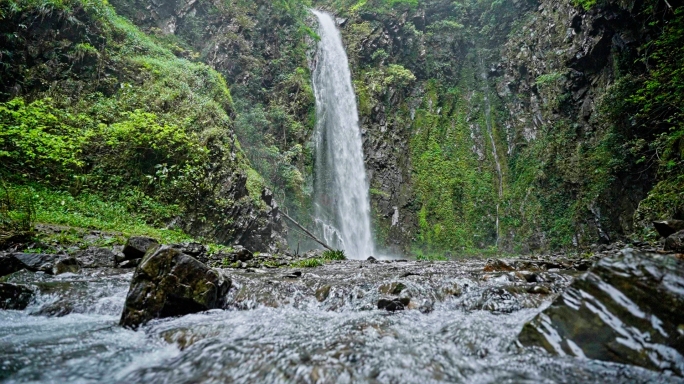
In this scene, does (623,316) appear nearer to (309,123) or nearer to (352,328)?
(352,328)

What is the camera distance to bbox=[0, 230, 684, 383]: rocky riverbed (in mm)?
2221

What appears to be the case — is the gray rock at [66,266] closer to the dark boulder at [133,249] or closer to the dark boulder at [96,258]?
the dark boulder at [96,258]

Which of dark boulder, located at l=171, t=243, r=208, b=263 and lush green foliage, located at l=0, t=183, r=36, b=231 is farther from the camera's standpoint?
dark boulder, located at l=171, t=243, r=208, b=263

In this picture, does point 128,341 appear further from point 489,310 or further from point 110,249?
point 110,249

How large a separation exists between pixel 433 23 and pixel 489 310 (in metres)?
25.9

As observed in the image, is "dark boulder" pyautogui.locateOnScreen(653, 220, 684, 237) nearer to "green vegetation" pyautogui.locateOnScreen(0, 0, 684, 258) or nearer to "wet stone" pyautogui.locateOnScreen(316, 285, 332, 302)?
"green vegetation" pyautogui.locateOnScreen(0, 0, 684, 258)

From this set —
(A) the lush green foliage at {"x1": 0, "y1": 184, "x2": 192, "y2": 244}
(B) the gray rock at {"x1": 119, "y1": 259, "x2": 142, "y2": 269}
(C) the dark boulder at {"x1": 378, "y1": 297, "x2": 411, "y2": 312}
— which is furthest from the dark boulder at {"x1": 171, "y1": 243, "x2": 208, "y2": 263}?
(C) the dark boulder at {"x1": 378, "y1": 297, "x2": 411, "y2": 312}

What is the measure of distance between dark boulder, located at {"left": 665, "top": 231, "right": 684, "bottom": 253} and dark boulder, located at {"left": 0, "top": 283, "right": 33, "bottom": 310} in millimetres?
9507

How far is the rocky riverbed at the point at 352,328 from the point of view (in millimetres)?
2221

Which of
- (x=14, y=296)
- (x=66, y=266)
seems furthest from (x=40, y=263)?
(x=14, y=296)

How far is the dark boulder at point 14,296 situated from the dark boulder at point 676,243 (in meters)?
9.51

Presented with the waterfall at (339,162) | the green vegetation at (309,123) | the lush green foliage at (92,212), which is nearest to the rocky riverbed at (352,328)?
the lush green foliage at (92,212)

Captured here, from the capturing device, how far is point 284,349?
2721 mm

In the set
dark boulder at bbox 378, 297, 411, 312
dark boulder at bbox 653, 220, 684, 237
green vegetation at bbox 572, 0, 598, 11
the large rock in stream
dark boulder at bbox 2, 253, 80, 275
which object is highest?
green vegetation at bbox 572, 0, 598, 11
